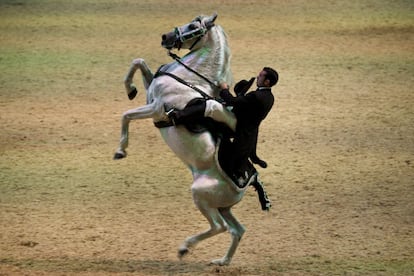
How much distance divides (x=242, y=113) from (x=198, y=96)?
374 millimetres

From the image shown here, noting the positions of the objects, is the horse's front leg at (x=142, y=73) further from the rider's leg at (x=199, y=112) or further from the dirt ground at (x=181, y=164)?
the dirt ground at (x=181, y=164)

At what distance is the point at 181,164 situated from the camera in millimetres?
10289

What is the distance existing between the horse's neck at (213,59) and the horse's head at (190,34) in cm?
7

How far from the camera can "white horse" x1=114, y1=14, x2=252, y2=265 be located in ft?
25.0

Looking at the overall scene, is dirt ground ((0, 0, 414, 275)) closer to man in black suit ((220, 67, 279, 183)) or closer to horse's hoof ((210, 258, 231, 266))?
horse's hoof ((210, 258, 231, 266))

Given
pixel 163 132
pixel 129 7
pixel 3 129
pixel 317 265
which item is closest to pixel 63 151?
pixel 3 129

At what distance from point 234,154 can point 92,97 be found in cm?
463

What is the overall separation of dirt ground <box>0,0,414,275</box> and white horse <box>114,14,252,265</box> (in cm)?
68

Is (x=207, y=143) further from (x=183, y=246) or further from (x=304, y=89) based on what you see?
(x=304, y=89)

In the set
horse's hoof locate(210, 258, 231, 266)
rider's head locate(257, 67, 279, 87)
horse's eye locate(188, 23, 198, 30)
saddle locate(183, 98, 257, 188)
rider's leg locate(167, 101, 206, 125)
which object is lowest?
horse's hoof locate(210, 258, 231, 266)

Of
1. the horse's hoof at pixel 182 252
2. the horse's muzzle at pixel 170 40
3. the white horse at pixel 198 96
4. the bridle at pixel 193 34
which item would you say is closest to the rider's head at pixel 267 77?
the white horse at pixel 198 96

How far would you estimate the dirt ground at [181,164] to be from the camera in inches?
326

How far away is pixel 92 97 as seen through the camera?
11.9 meters

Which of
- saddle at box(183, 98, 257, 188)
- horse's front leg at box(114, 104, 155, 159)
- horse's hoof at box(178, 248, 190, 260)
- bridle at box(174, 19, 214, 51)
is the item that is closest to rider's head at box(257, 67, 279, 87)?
saddle at box(183, 98, 257, 188)
